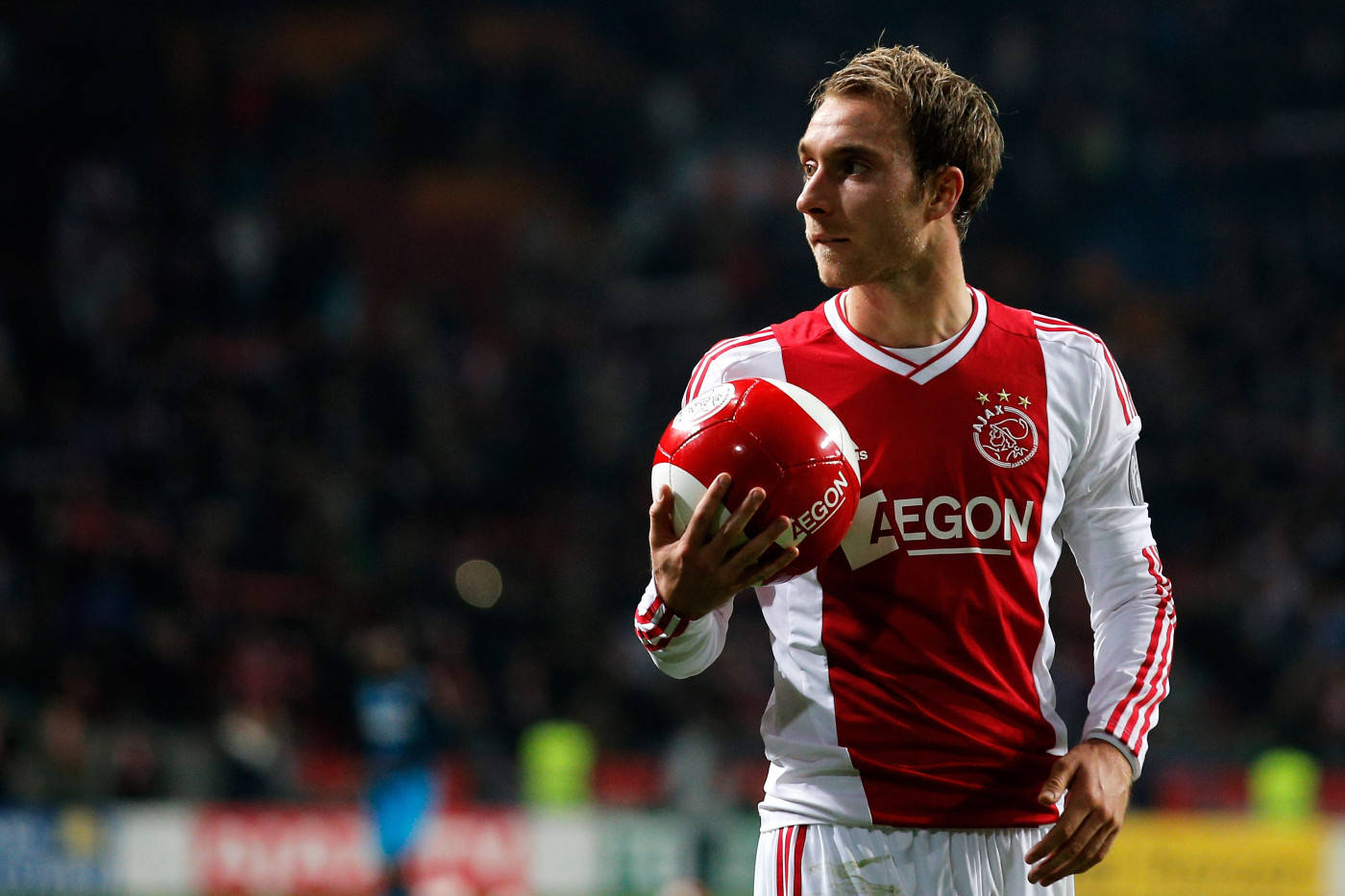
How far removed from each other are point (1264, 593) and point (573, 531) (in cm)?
520

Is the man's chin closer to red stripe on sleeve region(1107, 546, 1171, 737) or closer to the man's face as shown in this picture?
the man's face

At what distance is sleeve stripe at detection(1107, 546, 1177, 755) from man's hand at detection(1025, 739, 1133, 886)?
8 cm

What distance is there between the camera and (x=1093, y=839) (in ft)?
8.84

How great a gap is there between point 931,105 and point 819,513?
0.78 meters

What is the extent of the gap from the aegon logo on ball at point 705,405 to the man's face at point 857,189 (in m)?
0.29

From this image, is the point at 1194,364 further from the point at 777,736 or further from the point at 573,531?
the point at 777,736

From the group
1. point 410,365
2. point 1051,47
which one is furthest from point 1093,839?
point 1051,47

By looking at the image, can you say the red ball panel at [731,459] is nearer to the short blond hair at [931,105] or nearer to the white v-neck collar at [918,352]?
the white v-neck collar at [918,352]

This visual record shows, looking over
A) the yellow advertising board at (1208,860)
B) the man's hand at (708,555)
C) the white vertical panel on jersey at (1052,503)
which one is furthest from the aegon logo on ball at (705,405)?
the yellow advertising board at (1208,860)

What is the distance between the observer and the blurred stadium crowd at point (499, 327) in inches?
437

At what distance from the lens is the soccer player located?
2789 millimetres

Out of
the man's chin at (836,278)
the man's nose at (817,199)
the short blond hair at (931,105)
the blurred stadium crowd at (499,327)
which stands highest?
the blurred stadium crowd at (499,327)

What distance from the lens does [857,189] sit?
286cm

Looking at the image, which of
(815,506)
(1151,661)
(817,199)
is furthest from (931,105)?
(1151,661)
